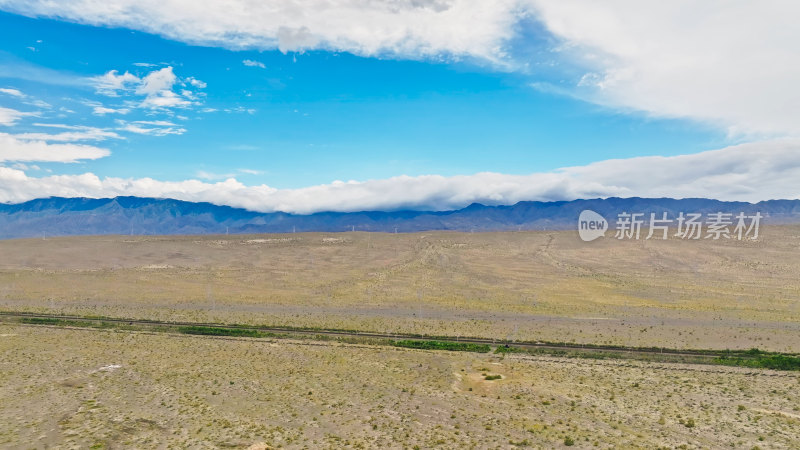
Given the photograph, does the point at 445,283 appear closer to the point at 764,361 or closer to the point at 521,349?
the point at 521,349

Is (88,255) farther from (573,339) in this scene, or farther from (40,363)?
(573,339)

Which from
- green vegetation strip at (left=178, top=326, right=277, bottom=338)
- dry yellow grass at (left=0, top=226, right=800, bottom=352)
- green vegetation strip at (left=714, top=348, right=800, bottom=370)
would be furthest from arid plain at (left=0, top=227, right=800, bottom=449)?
green vegetation strip at (left=178, top=326, right=277, bottom=338)

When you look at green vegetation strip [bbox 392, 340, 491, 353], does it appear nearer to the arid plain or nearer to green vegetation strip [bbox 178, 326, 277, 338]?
the arid plain

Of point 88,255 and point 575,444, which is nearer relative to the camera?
point 575,444

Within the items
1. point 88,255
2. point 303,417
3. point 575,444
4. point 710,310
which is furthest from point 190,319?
point 88,255

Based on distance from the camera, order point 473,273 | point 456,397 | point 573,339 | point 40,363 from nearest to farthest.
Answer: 1. point 456,397
2. point 40,363
3. point 573,339
4. point 473,273

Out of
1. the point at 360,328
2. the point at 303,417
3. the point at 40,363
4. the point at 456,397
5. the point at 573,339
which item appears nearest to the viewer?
the point at 303,417
